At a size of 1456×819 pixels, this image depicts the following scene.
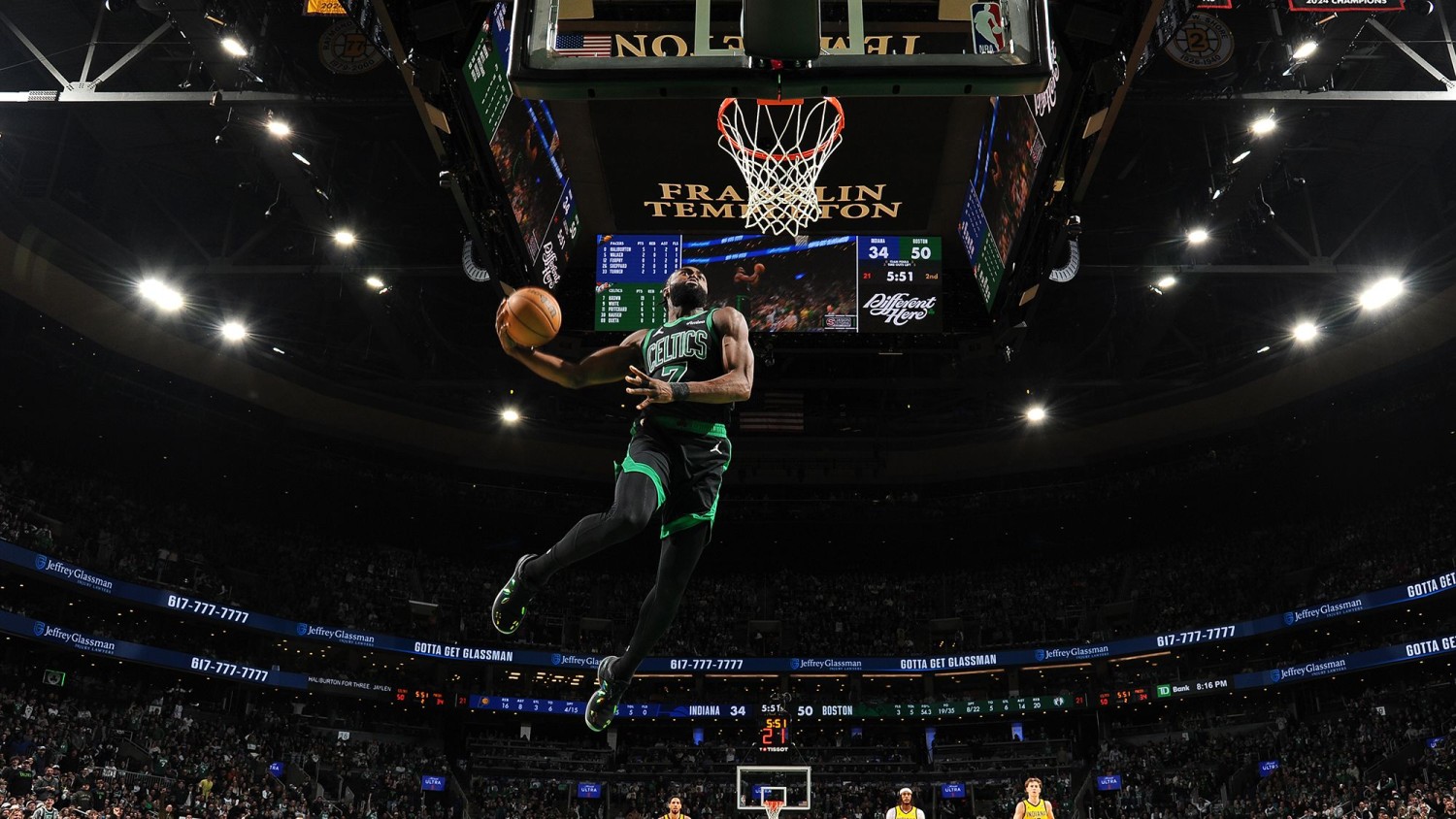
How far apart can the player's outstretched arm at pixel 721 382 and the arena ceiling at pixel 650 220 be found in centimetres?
647

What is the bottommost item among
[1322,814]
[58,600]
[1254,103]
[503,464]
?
[1322,814]

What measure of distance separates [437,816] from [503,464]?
11347mm

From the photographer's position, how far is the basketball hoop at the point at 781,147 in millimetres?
11656

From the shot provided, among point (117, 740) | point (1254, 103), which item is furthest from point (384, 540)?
point (1254, 103)

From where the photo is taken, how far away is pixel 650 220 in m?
13.8

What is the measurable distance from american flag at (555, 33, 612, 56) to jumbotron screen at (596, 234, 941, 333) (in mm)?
7158

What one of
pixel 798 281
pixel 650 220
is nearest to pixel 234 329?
pixel 650 220

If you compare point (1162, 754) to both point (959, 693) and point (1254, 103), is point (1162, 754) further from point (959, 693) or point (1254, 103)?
point (1254, 103)

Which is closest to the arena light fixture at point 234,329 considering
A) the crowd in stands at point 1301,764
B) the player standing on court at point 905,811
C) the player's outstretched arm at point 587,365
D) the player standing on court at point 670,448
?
the player standing on court at point 905,811

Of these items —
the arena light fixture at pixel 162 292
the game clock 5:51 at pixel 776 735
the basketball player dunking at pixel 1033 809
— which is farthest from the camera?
the arena light fixture at pixel 162 292

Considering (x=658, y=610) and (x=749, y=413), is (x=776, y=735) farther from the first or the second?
(x=658, y=610)

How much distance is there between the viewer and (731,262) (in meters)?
13.4

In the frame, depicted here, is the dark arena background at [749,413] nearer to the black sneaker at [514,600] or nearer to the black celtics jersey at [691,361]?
the black celtics jersey at [691,361]

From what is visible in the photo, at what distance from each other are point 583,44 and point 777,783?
52.5ft
